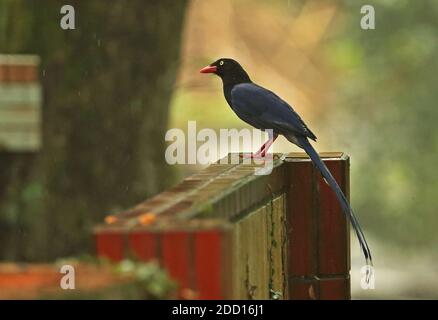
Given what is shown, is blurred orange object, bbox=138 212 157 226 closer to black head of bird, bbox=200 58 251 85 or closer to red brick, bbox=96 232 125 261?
red brick, bbox=96 232 125 261

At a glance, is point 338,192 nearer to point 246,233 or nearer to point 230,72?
point 246,233

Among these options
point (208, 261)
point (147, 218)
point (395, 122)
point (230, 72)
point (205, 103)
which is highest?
point (205, 103)

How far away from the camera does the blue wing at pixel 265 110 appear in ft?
28.3

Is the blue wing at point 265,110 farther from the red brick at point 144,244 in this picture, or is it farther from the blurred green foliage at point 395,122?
the blurred green foliage at point 395,122

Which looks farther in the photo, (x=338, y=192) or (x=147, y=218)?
(x=338, y=192)

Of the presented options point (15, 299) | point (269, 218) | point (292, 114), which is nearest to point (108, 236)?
point (15, 299)

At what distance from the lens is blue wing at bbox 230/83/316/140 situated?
861 cm

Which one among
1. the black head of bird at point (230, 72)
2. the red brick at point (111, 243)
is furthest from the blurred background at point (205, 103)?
the red brick at point (111, 243)

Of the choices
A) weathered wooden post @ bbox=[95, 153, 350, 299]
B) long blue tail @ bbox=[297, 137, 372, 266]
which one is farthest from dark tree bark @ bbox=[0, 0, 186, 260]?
long blue tail @ bbox=[297, 137, 372, 266]

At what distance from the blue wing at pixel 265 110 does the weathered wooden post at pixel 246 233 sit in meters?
1.20

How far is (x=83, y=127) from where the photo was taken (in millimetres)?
10578

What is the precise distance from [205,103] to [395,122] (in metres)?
4.97

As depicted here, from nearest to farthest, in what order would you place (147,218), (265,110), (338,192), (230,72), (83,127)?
(147,218) → (338,192) → (265,110) → (230,72) → (83,127)

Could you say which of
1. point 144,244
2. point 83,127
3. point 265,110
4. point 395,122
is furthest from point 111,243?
point 395,122
